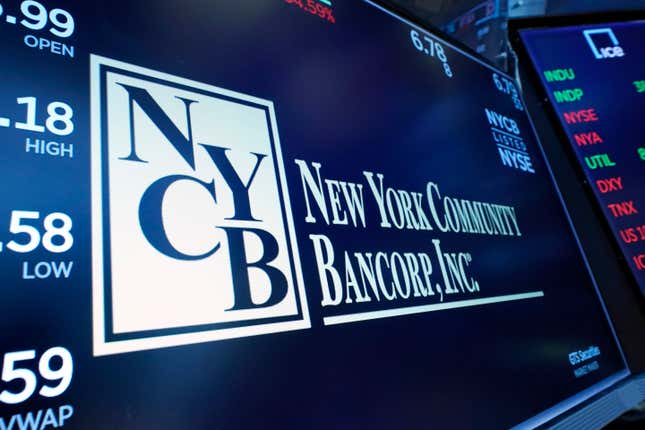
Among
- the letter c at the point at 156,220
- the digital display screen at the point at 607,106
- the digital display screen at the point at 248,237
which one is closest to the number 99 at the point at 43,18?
the digital display screen at the point at 248,237

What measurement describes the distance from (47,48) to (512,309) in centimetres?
117

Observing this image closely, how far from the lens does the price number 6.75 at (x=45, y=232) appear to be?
1.48 ft

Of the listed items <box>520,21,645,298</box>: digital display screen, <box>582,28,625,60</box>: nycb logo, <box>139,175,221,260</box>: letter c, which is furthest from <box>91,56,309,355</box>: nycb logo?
<box>582,28,625,60</box>: nycb logo

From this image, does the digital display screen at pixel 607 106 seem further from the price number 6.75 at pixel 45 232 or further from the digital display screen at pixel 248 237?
the price number 6.75 at pixel 45 232

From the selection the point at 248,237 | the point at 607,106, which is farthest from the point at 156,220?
the point at 607,106

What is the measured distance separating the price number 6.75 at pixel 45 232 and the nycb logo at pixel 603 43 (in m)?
2.16

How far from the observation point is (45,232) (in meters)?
0.47

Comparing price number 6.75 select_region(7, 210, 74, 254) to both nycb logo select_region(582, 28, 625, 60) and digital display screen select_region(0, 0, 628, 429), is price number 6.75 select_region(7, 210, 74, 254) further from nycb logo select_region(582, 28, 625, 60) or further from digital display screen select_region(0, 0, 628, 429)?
nycb logo select_region(582, 28, 625, 60)

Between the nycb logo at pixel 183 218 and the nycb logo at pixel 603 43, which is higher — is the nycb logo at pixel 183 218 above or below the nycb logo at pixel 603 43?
below

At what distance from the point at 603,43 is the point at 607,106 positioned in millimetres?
336

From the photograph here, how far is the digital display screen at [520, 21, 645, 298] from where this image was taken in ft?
5.20

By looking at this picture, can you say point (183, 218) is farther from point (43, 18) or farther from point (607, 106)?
point (607, 106)

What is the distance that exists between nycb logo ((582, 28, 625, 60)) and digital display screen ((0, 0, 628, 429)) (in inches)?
45.2

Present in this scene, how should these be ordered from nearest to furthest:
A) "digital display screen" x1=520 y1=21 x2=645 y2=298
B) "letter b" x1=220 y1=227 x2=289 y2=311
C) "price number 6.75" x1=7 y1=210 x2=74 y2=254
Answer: "price number 6.75" x1=7 y1=210 x2=74 y2=254 < "letter b" x1=220 y1=227 x2=289 y2=311 < "digital display screen" x1=520 y1=21 x2=645 y2=298
